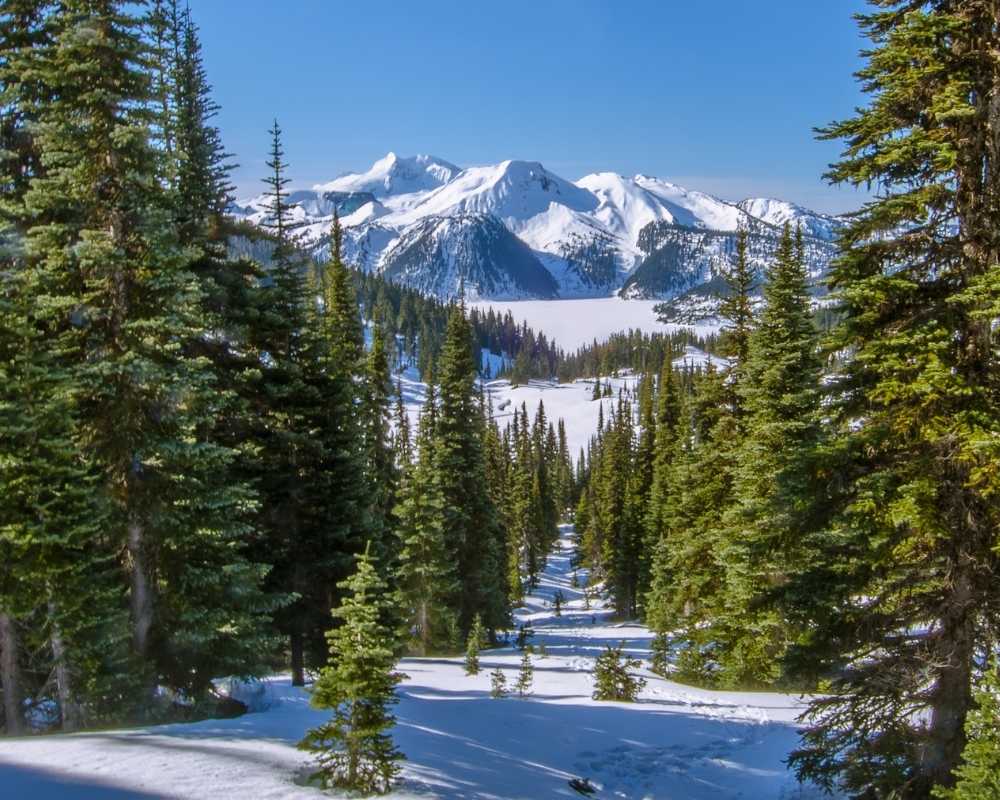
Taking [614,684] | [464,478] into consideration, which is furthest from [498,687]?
[464,478]

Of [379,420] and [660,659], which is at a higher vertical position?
[379,420]

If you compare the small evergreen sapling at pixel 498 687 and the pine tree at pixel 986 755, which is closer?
the pine tree at pixel 986 755

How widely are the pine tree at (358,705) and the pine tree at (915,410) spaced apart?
5.65m

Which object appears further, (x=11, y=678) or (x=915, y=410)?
(x=11, y=678)

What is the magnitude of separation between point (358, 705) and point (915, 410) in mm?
7379

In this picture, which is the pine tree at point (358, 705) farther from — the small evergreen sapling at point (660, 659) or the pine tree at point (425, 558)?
the pine tree at point (425, 558)

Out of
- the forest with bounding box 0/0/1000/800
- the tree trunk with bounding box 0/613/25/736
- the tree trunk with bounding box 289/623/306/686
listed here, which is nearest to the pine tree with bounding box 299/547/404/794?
the forest with bounding box 0/0/1000/800

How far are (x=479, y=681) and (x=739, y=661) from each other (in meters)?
8.33

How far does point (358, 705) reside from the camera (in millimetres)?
7738

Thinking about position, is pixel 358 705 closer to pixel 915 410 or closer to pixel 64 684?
pixel 64 684

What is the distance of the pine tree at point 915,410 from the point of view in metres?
7.82

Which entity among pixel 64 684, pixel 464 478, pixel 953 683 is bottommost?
pixel 64 684

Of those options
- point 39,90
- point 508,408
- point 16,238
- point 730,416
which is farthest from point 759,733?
point 508,408

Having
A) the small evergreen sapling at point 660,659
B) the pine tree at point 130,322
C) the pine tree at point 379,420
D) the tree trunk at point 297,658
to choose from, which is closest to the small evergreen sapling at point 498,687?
the tree trunk at point 297,658
